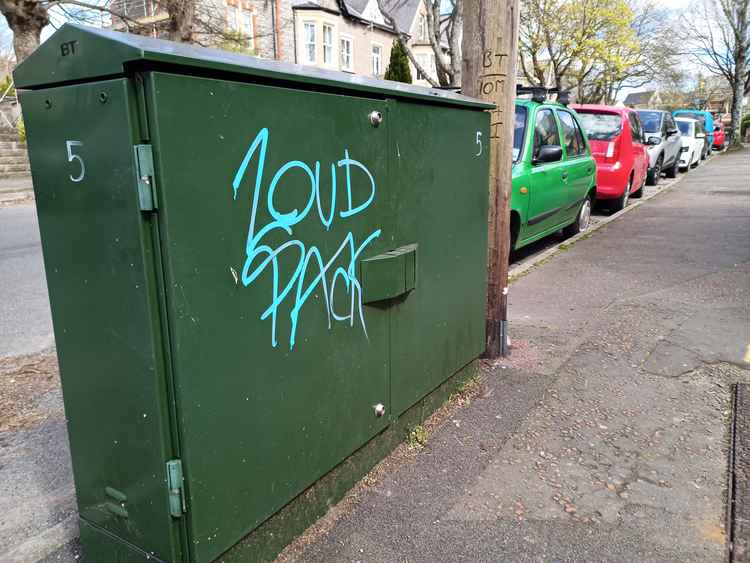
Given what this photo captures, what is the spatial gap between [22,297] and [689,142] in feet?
67.0

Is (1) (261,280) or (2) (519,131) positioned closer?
(1) (261,280)

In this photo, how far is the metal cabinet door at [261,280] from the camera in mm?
1831

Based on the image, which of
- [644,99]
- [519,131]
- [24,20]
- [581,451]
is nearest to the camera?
[581,451]

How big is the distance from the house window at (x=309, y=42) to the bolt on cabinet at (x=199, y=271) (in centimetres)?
3229

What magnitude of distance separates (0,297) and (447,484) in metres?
5.39

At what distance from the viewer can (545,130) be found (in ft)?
24.1

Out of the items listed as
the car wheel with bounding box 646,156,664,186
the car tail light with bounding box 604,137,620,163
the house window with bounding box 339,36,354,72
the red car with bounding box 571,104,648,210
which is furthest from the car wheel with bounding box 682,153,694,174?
the house window with bounding box 339,36,354,72

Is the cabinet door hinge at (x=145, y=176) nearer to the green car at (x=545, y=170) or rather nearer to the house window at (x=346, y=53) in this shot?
the green car at (x=545, y=170)

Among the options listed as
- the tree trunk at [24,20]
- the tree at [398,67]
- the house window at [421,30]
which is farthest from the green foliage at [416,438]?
the house window at [421,30]

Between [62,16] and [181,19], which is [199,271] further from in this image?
[62,16]

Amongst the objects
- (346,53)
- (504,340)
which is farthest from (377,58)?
(504,340)

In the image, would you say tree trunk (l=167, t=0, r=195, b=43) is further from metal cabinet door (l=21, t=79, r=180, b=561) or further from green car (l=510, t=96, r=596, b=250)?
metal cabinet door (l=21, t=79, r=180, b=561)

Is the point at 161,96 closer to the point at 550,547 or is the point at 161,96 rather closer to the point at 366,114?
the point at 366,114

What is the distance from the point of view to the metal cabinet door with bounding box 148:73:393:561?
183cm
